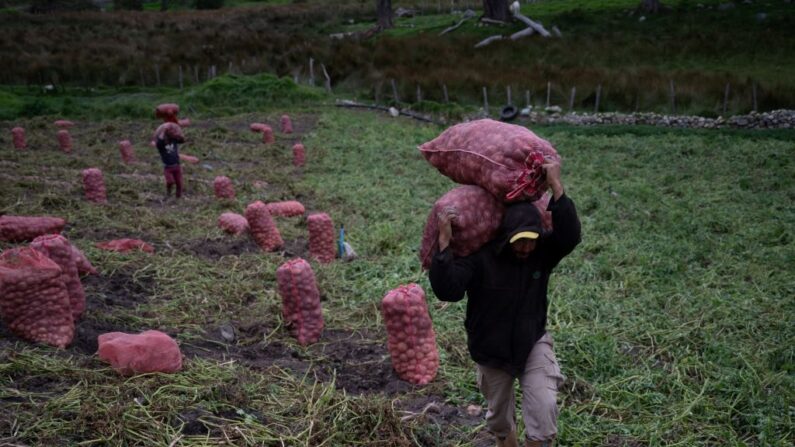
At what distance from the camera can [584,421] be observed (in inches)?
172

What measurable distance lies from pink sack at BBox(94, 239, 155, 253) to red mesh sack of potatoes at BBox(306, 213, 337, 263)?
165 centimetres

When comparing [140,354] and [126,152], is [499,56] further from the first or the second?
[140,354]

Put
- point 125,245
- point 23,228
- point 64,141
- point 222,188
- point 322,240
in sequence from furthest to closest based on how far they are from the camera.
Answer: point 64,141, point 222,188, point 322,240, point 125,245, point 23,228

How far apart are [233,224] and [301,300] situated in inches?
126

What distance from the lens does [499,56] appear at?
27078 mm

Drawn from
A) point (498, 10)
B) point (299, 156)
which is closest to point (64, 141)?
point (299, 156)

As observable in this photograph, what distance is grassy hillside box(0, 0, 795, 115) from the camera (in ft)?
66.0

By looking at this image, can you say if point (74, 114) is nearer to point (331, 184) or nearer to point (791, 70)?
point (331, 184)

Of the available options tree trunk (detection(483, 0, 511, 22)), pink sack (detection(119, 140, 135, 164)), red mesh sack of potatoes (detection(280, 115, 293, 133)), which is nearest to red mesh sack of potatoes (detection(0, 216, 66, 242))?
pink sack (detection(119, 140, 135, 164))

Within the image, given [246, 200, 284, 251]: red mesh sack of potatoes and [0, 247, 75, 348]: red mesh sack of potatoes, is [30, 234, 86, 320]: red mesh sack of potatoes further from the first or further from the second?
[246, 200, 284, 251]: red mesh sack of potatoes

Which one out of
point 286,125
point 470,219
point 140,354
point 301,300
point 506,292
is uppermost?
point 470,219

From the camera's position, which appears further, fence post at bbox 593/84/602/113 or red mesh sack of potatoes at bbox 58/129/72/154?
fence post at bbox 593/84/602/113

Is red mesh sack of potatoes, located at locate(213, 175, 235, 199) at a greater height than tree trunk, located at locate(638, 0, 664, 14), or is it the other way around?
tree trunk, located at locate(638, 0, 664, 14)

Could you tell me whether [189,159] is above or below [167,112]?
below
